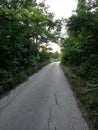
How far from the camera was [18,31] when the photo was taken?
9.05m

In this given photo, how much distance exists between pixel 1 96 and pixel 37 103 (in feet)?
8.13

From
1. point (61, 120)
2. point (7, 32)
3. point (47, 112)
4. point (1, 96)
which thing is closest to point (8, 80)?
point (1, 96)

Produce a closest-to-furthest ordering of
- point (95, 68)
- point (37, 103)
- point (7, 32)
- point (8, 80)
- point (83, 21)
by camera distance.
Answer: point (37, 103) → point (7, 32) → point (83, 21) → point (8, 80) → point (95, 68)

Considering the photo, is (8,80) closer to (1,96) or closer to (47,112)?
(1,96)

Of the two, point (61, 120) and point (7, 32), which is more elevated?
point (7, 32)

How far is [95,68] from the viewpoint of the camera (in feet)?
43.3

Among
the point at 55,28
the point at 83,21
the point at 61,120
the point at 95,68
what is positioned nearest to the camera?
the point at 61,120

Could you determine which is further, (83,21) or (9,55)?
(9,55)

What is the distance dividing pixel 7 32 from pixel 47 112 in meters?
5.48

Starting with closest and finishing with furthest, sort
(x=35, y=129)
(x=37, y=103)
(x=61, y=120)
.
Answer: (x=35, y=129), (x=61, y=120), (x=37, y=103)

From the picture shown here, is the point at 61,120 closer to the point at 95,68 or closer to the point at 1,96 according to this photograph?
the point at 1,96

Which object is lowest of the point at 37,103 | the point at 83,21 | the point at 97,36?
the point at 37,103

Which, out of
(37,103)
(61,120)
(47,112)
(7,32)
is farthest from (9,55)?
(61,120)

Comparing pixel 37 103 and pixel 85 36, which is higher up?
pixel 85 36
